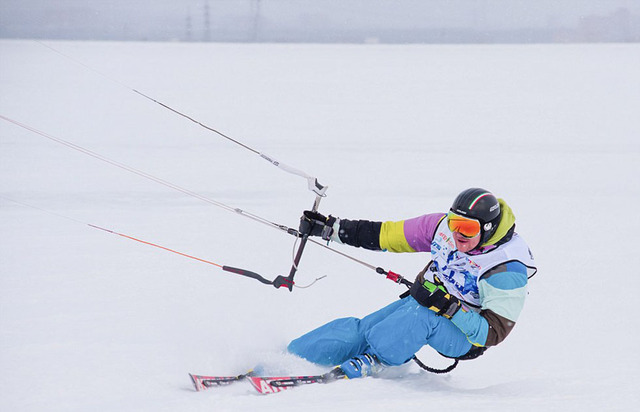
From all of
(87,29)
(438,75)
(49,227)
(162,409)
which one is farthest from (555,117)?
(87,29)

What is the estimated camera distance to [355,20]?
16781mm

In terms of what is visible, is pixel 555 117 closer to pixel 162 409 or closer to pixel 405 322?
pixel 405 322

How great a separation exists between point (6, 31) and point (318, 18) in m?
6.95

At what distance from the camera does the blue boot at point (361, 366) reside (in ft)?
8.99

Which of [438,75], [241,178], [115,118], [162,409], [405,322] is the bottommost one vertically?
[162,409]

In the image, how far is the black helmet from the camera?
2.61 meters

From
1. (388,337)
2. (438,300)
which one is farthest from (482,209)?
(388,337)

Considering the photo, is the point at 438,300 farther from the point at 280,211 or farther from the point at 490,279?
the point at 280,211

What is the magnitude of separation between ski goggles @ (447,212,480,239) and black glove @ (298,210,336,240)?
628 mm

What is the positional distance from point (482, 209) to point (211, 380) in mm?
1222

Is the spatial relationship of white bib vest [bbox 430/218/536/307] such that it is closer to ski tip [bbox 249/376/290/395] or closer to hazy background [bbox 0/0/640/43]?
ski tip [bbox 249/376/290/395]

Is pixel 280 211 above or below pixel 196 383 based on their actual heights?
above

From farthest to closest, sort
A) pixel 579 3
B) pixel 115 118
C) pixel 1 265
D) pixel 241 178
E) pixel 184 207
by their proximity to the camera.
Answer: pixel 579 3, pixel 115 118, pixel 241 178, pixel 184 207, pixel 1 265

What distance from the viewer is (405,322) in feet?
9.02
